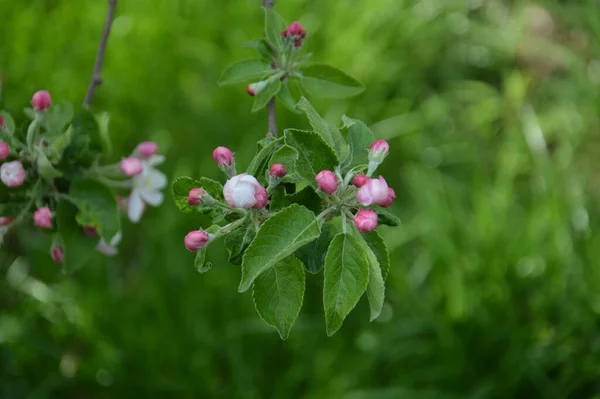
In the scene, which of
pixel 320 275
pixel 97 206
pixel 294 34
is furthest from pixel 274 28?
pixel 320 275

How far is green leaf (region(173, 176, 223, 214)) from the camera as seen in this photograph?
707 mm

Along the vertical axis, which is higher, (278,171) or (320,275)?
(278,171)

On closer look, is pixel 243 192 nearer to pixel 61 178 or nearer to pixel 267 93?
pixel 267 93

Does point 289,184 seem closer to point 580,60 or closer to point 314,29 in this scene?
point 314,29

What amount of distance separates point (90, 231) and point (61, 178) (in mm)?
77

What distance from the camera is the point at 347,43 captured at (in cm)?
256

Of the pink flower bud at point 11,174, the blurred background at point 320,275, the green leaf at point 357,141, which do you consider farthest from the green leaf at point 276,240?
the blurred background at point 320,275

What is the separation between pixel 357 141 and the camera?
0.76 m

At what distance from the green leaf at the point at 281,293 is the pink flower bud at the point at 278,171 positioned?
0.26ft

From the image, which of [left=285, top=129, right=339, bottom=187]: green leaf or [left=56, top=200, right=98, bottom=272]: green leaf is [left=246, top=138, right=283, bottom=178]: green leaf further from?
[left=56, top=200, right=98, bottom=272]: green leaf

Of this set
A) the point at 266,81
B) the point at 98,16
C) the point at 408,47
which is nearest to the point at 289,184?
the point at 266,81

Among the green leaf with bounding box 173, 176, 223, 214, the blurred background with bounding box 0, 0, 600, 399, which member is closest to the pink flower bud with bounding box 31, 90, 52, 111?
the green leaf with bounding box 173, 176, 223, 214

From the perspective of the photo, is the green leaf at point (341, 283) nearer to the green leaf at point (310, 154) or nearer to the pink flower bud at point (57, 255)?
the green leaf at point (310, 154)

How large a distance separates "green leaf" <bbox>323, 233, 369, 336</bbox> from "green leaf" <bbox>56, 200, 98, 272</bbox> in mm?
409
